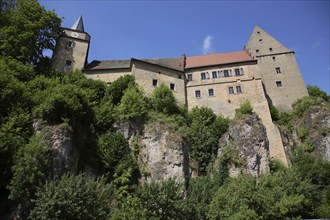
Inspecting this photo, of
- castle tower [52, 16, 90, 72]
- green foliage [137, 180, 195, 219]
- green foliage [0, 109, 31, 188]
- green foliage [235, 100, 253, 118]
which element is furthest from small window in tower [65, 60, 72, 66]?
green foliage [137, 180, 195, 219]

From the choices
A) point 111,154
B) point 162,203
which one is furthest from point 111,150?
point 162,203

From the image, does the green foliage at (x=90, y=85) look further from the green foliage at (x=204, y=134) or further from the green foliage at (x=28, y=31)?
the green foliage at (x=204, y=134)

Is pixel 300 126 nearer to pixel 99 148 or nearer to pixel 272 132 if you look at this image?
pixel 272 132

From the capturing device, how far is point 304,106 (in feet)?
99.0

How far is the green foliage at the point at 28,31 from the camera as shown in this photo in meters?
27.5

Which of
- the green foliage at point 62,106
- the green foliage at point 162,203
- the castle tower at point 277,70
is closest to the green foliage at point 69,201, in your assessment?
the green foliage at point 162,203

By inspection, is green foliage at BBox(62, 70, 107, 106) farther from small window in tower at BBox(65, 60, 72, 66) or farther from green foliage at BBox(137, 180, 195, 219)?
green foliage at BBox(137, 180, 195, 219)

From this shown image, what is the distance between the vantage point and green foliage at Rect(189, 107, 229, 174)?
2466cm

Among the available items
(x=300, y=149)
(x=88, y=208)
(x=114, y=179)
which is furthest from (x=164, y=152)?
(x=300, y=149)

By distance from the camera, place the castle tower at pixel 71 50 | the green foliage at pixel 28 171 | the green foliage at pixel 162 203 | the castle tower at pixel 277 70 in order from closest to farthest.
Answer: the green foliage at pixel 28 171 < the green foliage at pixel 162 203 < the castle tower at pixel 71 50 < the castle tower at pixel 277 70

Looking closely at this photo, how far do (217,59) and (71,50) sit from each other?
19845 millimetres

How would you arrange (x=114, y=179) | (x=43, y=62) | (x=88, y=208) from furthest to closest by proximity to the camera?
(x=43, y=62) → (x=114, y=179) → (x=88, y=208)

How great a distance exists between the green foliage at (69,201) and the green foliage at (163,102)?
13.1 meters

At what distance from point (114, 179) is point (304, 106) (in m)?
23.2
